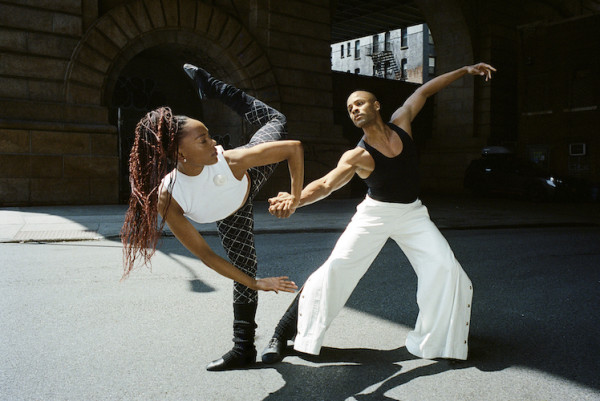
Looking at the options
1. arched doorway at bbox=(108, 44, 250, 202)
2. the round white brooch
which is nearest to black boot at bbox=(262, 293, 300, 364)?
the round white brooch

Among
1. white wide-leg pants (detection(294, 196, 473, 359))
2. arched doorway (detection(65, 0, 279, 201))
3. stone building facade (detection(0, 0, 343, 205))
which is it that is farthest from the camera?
arched doorway (detection(65, 0, 279, 201))

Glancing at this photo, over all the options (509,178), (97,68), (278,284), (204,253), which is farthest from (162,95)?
(278,284)

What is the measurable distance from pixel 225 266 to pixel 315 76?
16768mm

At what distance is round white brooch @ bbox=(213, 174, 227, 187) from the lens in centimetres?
296

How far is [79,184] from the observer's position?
14414mm

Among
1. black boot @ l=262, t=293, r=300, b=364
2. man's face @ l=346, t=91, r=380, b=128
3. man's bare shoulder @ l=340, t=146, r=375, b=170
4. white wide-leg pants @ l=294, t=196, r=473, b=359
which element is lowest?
black boot @ l=262, t=293, r=300, b=364

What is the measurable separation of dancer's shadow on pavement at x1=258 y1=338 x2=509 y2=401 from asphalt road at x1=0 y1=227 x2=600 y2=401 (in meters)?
0.01

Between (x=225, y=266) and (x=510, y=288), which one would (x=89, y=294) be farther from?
(x=510, y=288)

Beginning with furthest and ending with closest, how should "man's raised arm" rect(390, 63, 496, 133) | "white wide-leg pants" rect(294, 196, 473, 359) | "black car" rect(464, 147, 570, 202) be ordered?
"black car" rect(464, 147, 570, 202), "man's raised arm" rect(390, 63, 496, 133), "white wide-leg pants" rect(294, 196, 473, 359)

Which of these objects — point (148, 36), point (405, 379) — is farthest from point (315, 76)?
point (405, 379)

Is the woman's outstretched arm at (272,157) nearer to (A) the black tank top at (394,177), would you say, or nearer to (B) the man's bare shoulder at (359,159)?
(B) the man's bare shoulder at (359,159)

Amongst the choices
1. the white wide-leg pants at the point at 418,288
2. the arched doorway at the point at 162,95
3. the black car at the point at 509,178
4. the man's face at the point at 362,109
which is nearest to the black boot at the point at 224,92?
the man's face at the point at 362,109

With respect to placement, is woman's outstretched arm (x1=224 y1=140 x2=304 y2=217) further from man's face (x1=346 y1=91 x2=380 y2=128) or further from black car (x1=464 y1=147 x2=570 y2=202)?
black car (x1=464 y1=147 x2=570 y2=202)

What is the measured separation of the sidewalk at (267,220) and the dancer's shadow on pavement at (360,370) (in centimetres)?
648
